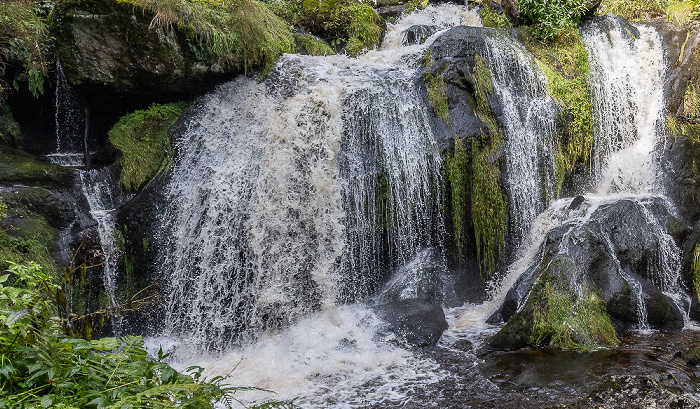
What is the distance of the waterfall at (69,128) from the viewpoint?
8258 mm

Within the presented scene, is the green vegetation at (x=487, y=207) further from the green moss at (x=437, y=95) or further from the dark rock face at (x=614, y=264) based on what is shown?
the dark rock face at (x=614, y=264)

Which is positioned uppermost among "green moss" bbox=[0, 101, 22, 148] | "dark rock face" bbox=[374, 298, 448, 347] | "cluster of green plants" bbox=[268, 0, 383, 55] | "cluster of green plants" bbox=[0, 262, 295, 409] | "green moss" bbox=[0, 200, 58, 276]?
"cluster of green plants" bbox=[268, 0, 383, 55]

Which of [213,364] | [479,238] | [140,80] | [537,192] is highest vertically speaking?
[140,80]

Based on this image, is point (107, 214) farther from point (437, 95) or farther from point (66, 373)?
point (437, 95)

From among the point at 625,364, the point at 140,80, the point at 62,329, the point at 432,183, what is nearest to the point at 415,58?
the point at 432,183

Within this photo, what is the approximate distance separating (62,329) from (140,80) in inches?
251

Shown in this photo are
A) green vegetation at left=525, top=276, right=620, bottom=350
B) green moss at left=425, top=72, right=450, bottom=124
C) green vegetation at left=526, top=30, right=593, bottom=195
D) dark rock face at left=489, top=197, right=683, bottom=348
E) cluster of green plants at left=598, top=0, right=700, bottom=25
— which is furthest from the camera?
cluster of green plants at left=598, top=0, right=700, bottom=25

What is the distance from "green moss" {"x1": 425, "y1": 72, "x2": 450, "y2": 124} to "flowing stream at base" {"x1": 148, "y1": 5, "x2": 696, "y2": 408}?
0.28 meters

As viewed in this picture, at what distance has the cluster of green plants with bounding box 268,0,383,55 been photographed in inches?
428

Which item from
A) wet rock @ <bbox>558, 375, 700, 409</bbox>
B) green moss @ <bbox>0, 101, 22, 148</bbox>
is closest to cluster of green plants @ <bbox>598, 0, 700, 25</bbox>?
wet rock @ <bbox>558, 375, 700, 409</bbox>

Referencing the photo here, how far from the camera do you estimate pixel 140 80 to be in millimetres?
8047

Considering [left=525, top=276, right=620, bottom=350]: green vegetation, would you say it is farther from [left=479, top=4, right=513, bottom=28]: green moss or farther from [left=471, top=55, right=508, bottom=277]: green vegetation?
[left=479, top=4, right=513, bottom=28]: green moss

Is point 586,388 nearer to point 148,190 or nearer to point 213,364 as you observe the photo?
point 213,364

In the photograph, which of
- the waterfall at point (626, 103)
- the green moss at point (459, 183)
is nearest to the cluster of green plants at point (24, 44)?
the green moss at point (459, 183)
